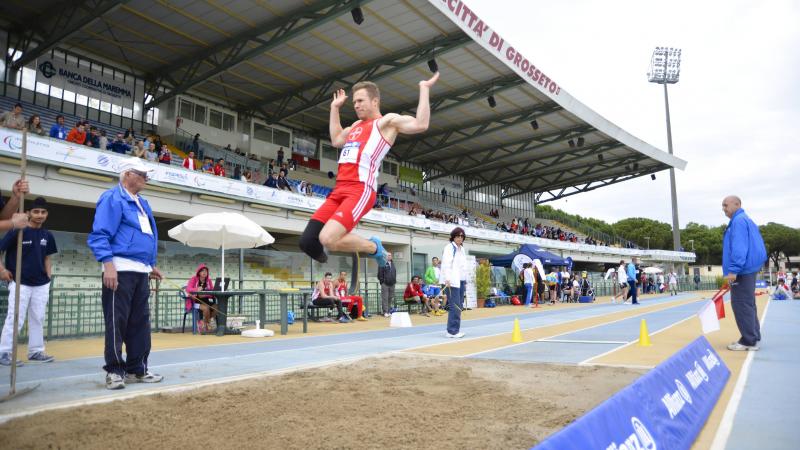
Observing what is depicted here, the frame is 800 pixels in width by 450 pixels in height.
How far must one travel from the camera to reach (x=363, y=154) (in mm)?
4086

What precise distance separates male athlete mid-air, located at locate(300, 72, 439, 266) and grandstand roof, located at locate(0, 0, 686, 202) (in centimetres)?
1517

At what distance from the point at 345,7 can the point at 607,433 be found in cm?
1832

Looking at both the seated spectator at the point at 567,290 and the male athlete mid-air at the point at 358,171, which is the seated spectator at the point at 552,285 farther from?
the male athlete mid-air at the point at 358,171

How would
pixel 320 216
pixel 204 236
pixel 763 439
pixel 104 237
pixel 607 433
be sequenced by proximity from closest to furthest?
pixel 607 433 < pixel 763 439 < pixel 320 216 < pixel 104 237 < pixel 204 236

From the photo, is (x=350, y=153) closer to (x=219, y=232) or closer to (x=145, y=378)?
(x=145, y=378)

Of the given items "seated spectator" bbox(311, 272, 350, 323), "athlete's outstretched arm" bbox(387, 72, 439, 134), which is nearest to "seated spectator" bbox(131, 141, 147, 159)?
"seated spectator" bbox(311, 272, 350, 323)

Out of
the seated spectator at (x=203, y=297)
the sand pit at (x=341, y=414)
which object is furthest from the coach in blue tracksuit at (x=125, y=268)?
the seated spectator at (x=203, y=297)

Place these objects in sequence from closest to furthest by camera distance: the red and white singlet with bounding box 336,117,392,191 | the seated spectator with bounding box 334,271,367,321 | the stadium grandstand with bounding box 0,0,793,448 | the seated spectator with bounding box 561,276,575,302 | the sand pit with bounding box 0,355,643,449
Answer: the sand pit with bounding box 0,355,643,449 → the stadium grandstand with bounding box 0,0,793,448 → the red and white singlet with bounding box 336,117,392,191 → the seated spectator with bounding box 334,271,367,321 → the seated spectator with bounding box 561,276,575,302

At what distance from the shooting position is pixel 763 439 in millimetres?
2734

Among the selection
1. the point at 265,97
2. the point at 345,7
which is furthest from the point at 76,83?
the point at 345,7

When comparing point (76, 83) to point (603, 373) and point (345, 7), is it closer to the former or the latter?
point (345, 7)

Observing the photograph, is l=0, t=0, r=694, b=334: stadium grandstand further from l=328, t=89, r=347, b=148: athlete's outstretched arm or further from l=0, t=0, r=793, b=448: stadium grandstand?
l=328, t=89, r=347, b=148: athlete's outstretched arm

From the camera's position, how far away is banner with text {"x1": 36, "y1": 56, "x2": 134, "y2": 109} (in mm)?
20891

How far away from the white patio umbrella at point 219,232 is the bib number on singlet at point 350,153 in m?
6.96
